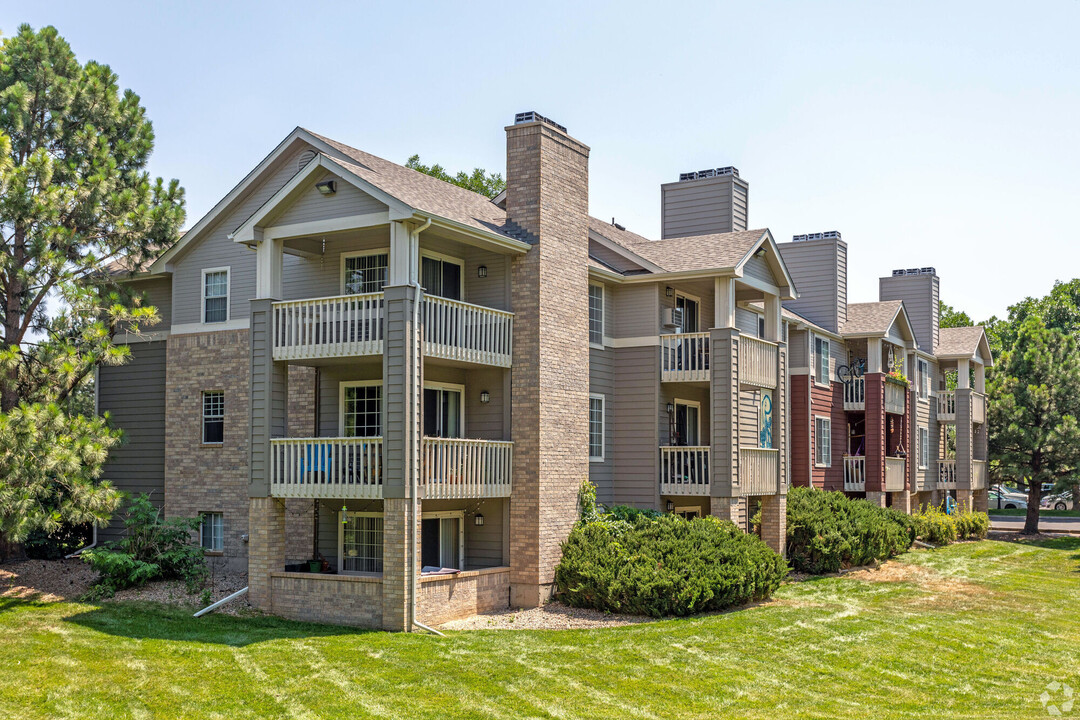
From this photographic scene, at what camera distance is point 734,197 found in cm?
3238

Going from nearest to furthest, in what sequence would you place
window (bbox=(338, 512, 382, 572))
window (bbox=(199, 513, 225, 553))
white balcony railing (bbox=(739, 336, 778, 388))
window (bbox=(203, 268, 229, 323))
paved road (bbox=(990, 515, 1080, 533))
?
window (bbox=(338, 512, 382, 572))
window (bbox=(199, 513, 225, 553))
window (bbox=(203, 268, 229, 323))
white balcony railing (bbox=(739, 336, 778, 388))
paved road (bbox=(990, 515, 1080, 533))

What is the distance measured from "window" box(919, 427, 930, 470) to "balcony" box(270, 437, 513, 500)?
26.3 m

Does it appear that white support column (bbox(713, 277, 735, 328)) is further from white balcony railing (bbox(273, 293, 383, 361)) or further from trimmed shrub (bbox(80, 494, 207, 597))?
trimmed shrub (bbox(80, 494, 207, 597))

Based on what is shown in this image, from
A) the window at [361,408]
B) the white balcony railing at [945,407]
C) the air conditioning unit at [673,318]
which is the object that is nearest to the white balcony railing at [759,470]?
the air conditioning unit at [673,318]

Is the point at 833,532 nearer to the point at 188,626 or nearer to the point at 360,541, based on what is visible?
the point at 360,541

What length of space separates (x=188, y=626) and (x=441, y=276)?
842cm

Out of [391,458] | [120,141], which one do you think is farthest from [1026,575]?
[120,141]

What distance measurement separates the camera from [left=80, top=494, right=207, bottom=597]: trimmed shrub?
834 inches

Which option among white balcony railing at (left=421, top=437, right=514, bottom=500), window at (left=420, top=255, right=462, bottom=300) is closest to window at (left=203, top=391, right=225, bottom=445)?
window at (left=420, top=255, right=462, bottom=300)

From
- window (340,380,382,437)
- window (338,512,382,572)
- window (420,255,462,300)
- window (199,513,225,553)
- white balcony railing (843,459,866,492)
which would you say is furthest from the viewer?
Result: white balcony railing (843,459,866,492)

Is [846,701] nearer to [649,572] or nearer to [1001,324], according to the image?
[649,572]

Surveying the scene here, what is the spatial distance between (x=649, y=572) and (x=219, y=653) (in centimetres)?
829

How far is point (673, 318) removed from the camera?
26.7m

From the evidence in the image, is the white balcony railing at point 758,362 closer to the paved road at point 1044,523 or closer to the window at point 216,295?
the window at point 216,295
